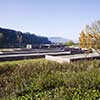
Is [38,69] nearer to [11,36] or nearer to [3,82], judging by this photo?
[3,82]

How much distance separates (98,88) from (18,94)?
122 inches

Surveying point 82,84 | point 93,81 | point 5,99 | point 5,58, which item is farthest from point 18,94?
point 5,58

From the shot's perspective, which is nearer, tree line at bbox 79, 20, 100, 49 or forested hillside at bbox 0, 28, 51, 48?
tree line at bbox 79, 20, 100, 49

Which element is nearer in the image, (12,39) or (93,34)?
(93,34)

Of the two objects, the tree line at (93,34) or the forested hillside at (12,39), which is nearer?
the tree line at (93,34)

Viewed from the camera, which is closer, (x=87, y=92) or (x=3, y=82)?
(x=87, y=92)

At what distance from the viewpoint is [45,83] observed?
18.0 feet

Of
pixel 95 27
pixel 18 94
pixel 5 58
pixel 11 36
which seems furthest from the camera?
pixel 11 36

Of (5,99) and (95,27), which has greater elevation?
(95,27)

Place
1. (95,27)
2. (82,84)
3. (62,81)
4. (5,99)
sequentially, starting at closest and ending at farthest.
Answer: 1. (5,99)
2. (82,84)
3. (62,81)
4. (95,27)

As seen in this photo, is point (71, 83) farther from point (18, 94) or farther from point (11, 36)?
point (11, 36)

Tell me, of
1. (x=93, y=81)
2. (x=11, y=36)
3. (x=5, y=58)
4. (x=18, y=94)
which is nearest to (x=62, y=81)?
(x=93, y=81)

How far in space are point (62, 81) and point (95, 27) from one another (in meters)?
11.6

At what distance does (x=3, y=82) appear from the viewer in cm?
589
